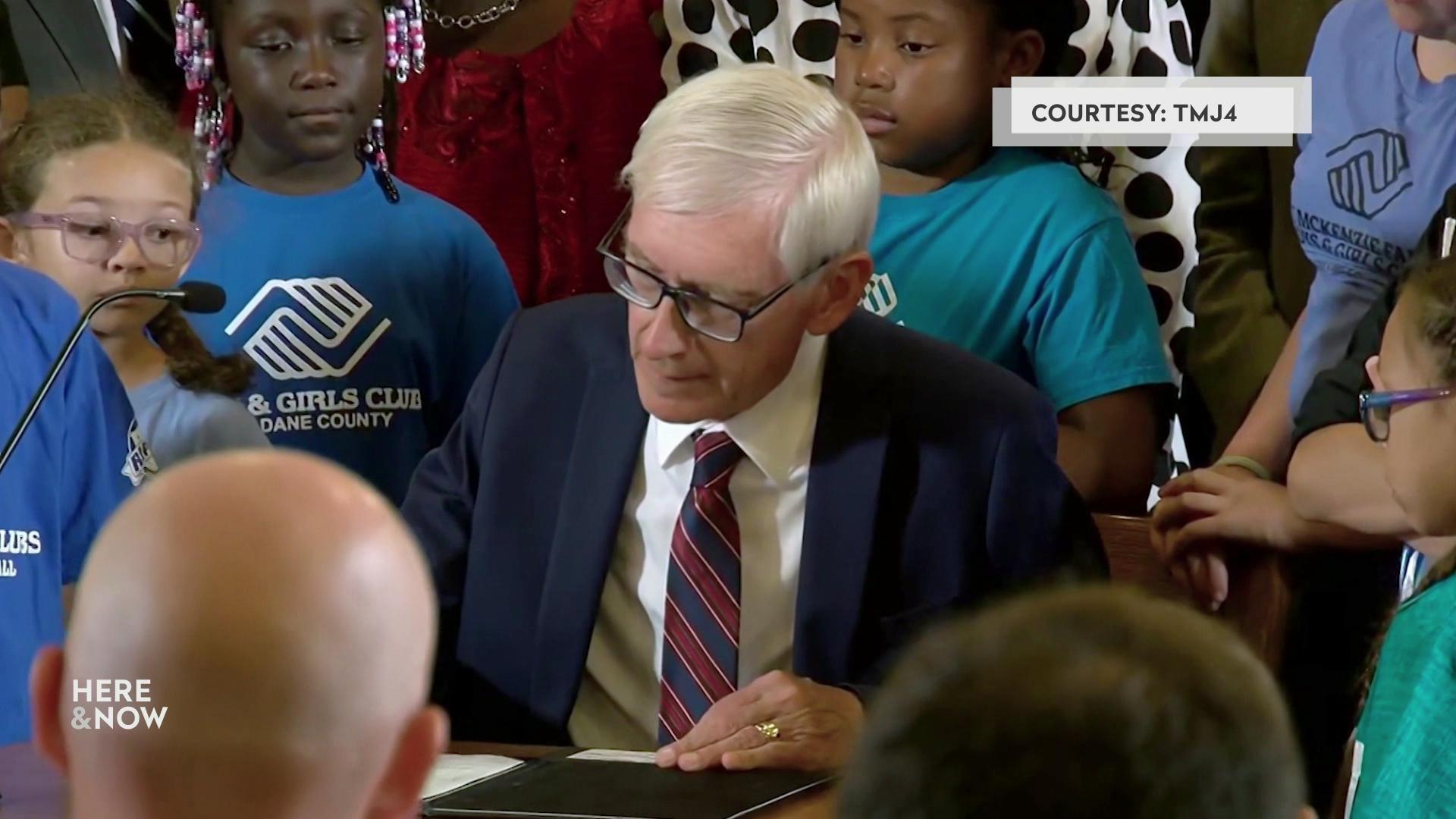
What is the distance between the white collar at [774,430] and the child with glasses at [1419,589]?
0.55 meters

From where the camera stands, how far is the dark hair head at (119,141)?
2.21m

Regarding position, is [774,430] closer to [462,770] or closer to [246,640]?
[462,770]

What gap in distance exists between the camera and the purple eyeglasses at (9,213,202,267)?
215 centimetres

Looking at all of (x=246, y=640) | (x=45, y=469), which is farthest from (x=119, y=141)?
(x=246, y=640)

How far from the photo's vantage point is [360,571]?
72cm

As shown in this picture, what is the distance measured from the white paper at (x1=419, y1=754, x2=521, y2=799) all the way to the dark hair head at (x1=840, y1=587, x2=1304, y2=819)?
35.9 inches

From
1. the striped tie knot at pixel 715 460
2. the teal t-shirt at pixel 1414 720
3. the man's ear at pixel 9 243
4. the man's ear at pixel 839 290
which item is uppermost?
the man's ear at pixel 9 243

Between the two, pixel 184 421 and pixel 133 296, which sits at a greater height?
pixel 133 296

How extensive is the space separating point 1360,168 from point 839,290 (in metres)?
0.66

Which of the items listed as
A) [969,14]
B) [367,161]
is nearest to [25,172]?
[367,161]

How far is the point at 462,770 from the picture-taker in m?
1.55

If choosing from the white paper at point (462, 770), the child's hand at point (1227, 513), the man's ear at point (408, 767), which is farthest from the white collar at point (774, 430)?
the man's ear at point (408, 767)

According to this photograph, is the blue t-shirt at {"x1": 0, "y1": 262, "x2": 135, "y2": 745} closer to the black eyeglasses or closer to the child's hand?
the black eyeglasses

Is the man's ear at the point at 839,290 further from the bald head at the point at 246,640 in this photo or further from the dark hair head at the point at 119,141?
the bald head at the point at 246,640
